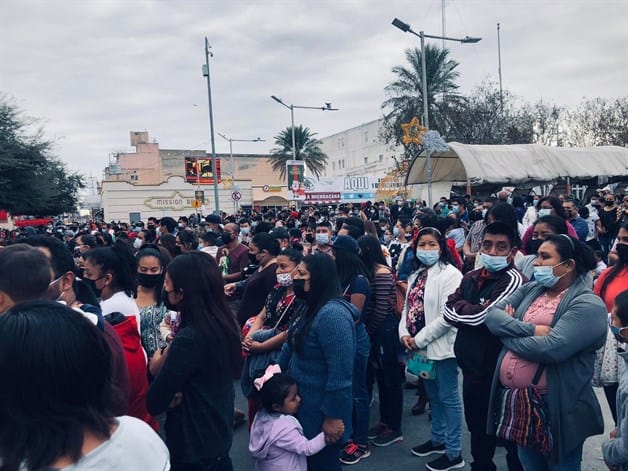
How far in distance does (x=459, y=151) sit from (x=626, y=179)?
32.3 ft

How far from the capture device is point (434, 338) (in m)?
4.00

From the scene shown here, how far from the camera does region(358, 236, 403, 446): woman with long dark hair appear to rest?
4.58 meters

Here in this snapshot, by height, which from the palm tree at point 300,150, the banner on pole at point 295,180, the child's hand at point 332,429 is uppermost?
the palm tree at point 300,150

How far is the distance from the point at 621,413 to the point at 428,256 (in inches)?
75.9

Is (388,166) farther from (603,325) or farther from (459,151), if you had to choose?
(603,325)

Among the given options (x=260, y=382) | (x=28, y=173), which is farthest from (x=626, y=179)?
(x=28, y=173)

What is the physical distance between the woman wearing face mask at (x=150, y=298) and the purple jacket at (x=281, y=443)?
105 cm

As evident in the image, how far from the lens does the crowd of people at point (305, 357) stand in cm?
131

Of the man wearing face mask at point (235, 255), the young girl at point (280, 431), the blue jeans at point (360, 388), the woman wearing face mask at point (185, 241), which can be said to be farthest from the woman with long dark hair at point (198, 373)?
the woman wearing face mask at point (185, 241)

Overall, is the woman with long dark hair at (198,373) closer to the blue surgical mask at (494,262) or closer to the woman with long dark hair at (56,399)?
the woman with long dark hair at (56,399)

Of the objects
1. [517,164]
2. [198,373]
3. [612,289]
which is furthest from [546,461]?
[517,164]

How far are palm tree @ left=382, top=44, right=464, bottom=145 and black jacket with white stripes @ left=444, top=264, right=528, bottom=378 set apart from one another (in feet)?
97.0

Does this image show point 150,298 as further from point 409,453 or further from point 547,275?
point 547,275

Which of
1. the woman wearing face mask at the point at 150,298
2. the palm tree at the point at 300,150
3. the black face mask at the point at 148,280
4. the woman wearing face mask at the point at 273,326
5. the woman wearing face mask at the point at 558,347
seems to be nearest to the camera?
the woman wearing face mask at the point at 558,347
